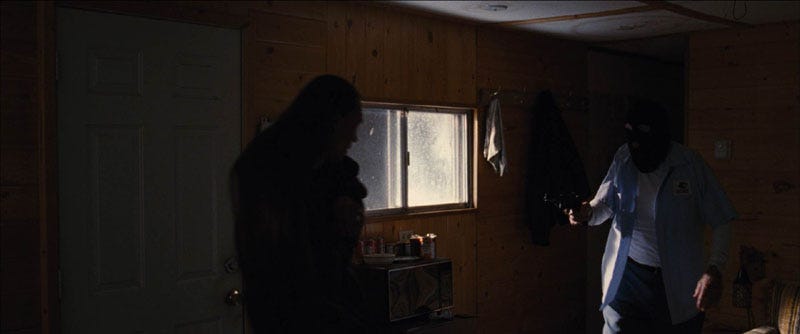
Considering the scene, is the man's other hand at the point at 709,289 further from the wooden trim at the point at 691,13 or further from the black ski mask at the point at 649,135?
the wooden trim at the point at 691,13

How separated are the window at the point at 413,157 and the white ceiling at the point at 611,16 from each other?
1.88ft

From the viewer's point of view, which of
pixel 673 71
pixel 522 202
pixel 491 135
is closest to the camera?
pixel 491 135

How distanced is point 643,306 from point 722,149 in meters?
2.11

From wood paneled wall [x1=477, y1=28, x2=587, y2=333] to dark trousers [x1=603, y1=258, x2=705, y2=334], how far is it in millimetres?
1562

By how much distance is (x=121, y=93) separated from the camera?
3.02 m

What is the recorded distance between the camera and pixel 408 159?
4.42 meters

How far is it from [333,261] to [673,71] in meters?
5.82

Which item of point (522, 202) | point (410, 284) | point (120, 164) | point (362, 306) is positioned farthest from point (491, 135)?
point (362, 306)

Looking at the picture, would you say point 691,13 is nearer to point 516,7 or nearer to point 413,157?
point 516,7

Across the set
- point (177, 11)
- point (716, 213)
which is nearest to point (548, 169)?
point (716, 213)

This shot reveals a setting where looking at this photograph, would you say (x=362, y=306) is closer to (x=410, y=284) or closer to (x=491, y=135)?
(x=410, y=284)

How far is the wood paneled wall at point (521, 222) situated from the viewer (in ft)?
16.4

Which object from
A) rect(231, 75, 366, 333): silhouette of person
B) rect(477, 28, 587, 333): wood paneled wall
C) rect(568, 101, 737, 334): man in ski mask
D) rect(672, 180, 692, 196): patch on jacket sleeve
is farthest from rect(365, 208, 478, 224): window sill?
rect(231, 75, 366, 333): silhouette of person

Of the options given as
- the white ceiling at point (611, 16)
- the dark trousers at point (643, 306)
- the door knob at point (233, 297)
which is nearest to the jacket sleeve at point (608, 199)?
the dark trousers at point (643, 306)
